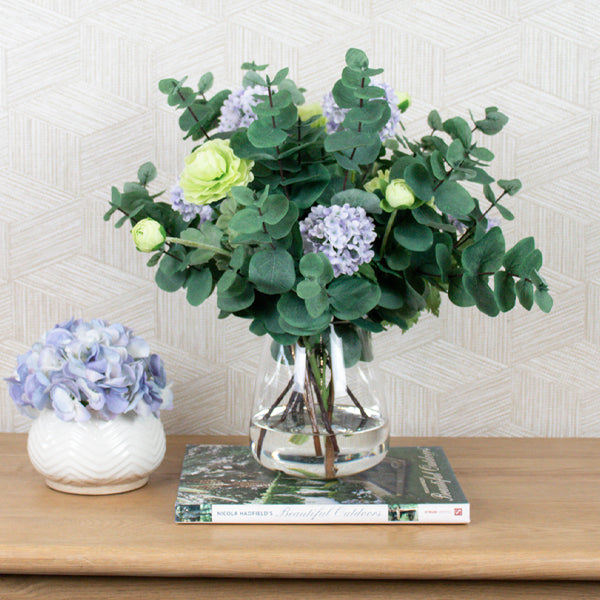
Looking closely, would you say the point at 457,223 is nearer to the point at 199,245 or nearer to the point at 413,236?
the point at 413,236

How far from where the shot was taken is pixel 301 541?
698 millimetres

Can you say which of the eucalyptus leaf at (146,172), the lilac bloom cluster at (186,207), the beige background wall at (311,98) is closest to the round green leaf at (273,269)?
the lilac bloom cluster at (186,207)

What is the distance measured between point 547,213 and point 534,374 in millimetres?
261

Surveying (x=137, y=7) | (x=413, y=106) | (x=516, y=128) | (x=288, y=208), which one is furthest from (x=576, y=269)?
(x=137, y=7)

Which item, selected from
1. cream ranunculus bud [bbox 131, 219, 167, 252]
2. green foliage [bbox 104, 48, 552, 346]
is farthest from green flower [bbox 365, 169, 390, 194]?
cream ranunculus bud [bbox 131, 219, 167, 252]

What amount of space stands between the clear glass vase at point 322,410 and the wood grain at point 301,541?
94 millimetres

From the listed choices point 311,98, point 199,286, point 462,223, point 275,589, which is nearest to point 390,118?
point 462,223

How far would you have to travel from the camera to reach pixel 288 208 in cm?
67

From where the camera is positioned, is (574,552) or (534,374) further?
(534,374)

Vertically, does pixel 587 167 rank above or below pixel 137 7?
below

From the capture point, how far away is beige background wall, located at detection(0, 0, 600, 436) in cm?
107

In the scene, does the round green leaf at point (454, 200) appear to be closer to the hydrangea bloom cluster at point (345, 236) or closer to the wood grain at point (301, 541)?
the hydrangea bloom cluster at point (345, 236)

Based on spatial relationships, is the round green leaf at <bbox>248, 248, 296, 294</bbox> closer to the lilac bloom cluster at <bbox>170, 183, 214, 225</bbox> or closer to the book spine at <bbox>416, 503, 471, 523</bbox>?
the lilac bloom cluster at <bbox>170, 183, 214, 225</bbox>

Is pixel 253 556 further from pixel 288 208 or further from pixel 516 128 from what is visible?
pixel 516 128
